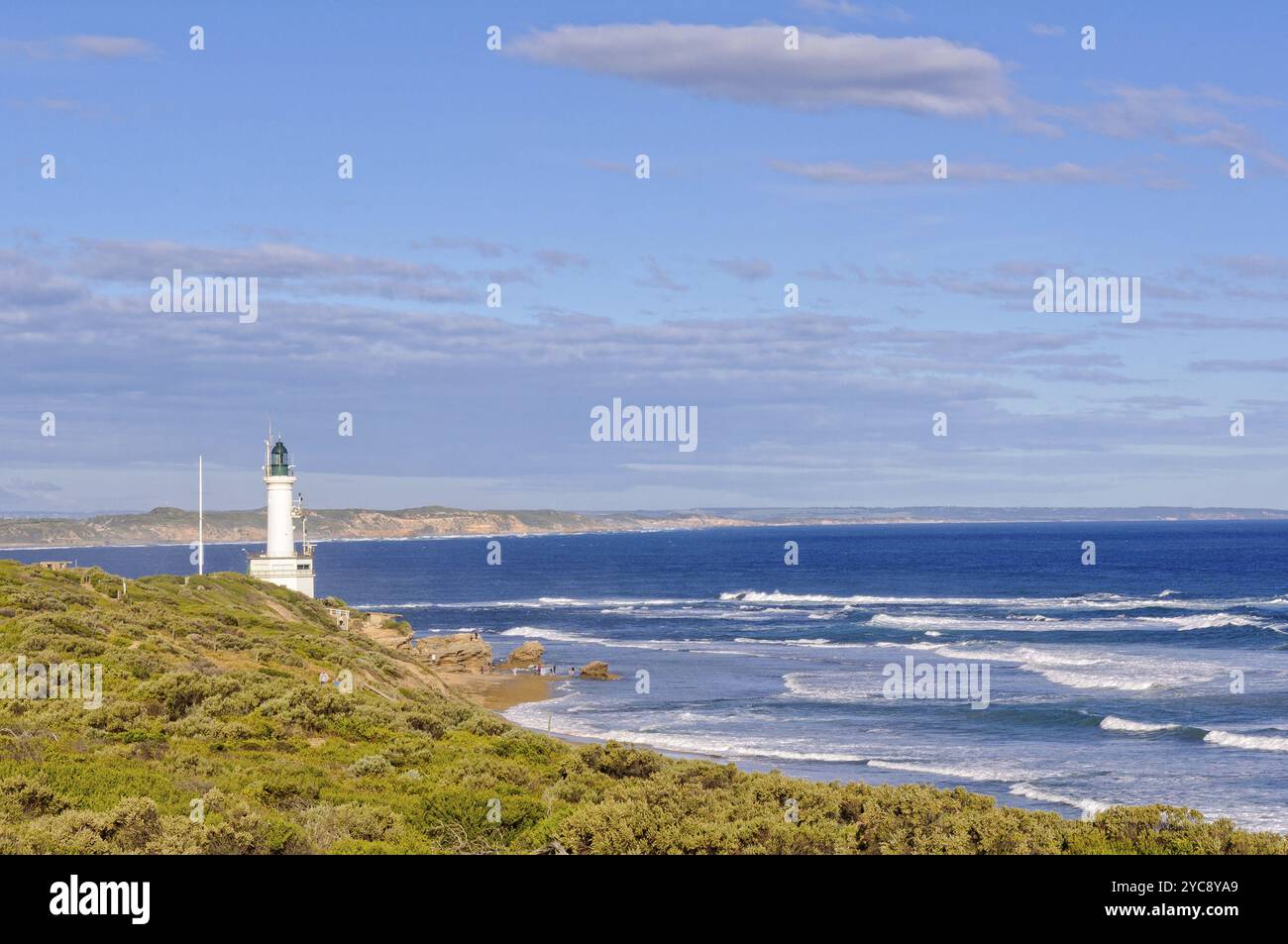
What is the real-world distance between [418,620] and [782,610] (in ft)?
75.1

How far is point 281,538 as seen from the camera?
5303 cm

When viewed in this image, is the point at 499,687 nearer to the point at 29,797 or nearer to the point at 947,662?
the point at 947,662

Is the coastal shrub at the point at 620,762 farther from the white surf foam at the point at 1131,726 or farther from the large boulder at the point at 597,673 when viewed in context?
the large boulder at the point at 597,673

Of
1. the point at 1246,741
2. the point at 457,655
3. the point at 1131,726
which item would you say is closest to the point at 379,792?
the point at 1246,741

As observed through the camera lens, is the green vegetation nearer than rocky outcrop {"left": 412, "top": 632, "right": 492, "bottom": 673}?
Yes

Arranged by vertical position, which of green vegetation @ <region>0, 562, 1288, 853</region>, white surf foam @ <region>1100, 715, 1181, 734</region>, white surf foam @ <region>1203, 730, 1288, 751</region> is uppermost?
green vegetation @ <region>0, 562, 1288, 853</region>

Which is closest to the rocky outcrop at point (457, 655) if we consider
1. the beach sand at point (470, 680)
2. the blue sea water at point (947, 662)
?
the beach sand at point (470, 680)

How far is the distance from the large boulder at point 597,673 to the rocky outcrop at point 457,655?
15.4 feet

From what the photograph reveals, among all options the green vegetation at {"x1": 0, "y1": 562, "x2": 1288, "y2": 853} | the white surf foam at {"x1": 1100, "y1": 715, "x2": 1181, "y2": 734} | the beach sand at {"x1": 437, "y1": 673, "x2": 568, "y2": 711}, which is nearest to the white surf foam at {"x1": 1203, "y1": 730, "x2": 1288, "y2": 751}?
the white surf foam at {"x1": 1100, "y1": 715, "x2": 1181, "y2": 734}

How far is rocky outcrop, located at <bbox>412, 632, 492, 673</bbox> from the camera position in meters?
49.8

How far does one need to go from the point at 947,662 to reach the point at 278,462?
2856 cm

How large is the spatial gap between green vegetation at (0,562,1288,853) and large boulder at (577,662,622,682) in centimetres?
2327

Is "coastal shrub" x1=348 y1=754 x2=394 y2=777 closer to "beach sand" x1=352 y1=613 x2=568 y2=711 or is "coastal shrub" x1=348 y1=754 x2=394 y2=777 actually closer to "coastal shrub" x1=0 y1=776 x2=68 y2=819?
"coastal shrub" x1=0 y1=776 x2=68 y2=819
